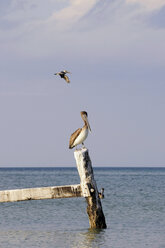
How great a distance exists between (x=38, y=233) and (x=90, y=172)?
263 cm

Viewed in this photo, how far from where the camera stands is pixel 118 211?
2084 cm

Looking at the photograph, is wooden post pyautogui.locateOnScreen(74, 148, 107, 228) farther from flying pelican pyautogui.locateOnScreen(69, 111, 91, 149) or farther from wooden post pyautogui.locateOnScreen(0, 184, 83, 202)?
wooden post pyautogui.locateOnScreen(0, 184, 83, 202)

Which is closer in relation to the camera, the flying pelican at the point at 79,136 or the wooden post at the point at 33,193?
the wooden post at the point at 33,193

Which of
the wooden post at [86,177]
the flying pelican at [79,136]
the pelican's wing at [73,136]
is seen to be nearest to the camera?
the wooden post at [86,177]

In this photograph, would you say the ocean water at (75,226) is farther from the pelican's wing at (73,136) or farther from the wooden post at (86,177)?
the pelican's wing at (73,136)

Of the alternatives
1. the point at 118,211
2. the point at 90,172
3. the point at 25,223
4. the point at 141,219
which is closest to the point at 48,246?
the point at 90,172

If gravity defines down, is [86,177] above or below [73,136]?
below

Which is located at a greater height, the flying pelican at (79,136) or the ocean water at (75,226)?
the flying pelican at (79,136)

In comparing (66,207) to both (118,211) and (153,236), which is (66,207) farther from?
(153,236)

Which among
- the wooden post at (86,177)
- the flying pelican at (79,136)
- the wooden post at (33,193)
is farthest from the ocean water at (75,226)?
the flying pelican at (79,136)

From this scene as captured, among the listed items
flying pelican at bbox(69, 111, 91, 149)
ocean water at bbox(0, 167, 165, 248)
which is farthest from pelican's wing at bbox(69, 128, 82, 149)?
ocean water at bbox(0, 167, 165, 248)

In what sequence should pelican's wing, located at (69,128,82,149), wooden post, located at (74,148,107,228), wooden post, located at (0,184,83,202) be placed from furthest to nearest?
pelican's wing, located at (69,128,82,149)
wooden post, located at (74,148,107,228)
wooden post, located at (0,184,83,202)

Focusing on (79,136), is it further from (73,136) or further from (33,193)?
(33,193)

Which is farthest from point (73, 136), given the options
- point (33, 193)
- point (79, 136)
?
point (33, 193)
